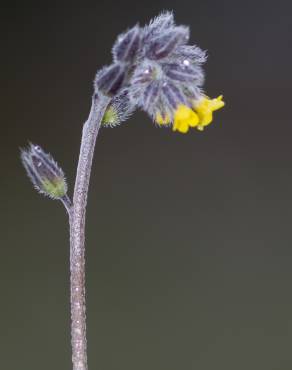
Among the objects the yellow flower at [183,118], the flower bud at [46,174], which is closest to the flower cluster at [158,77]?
the yellow flower at [183,118]

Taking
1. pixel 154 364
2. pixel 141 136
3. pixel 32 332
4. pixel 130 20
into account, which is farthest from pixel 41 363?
pixel 130 20

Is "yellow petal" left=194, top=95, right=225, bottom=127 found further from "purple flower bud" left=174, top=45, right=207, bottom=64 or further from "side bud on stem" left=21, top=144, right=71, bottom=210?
"side bud on stem" left=21, top=144, right=71, bottom=210

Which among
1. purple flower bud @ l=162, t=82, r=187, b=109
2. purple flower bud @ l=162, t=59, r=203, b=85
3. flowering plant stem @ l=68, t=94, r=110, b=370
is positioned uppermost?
purple flower bud @ l=162, t=59, r=203, b=85

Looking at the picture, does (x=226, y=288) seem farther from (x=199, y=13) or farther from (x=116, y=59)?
(x=116, y=59)

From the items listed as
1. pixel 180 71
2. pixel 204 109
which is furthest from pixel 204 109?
pixel 180 71

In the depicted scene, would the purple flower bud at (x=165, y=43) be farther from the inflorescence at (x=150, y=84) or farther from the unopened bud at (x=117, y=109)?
the unopened bud at (x=117, y=109)

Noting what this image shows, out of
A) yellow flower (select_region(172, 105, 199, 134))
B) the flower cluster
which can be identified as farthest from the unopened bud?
yellow flower (select_region(172, 105, 199, 134))

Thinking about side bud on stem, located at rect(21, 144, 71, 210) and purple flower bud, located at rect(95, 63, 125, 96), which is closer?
purple flower bud, located at rect(95, 63, 125, 96)

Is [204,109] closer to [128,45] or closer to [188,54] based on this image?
[188,54]
